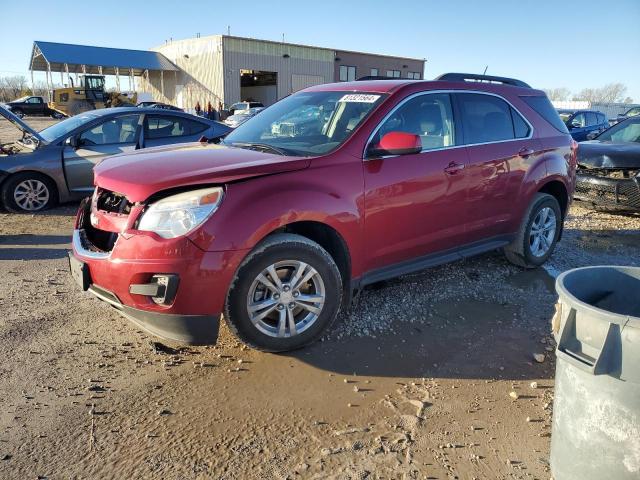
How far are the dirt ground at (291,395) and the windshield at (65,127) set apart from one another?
3666 mm

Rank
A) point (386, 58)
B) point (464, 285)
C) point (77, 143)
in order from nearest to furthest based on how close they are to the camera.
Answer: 1. point (464, 285)
2. point (77, 143)
3. point (386, 58)

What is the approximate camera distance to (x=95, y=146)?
7562mm

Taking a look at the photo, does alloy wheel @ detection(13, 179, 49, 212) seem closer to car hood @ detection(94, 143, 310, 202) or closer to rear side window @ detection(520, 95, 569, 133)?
car hood @ detection(94, 143, 310, 202)

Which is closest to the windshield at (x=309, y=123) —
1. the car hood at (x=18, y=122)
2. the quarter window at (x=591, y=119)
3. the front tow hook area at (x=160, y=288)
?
the front tow hook area at (x=160, y=288)

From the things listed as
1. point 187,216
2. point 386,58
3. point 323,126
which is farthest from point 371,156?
point 386,58

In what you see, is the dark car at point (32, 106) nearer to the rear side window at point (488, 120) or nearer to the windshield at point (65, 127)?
the windshield at point (65, 127)

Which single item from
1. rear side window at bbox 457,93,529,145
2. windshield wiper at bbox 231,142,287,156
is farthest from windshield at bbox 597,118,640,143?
windshield wiper at bbox 231,142,287,156

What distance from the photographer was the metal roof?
39188 millimetres

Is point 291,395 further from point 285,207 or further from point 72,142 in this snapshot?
point 72,142

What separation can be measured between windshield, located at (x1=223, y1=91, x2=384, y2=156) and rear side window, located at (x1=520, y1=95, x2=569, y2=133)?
209 centimetres

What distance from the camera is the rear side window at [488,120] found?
4.46 meters

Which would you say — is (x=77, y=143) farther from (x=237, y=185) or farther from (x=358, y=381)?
(x=358, y=381)

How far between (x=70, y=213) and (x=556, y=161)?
21.3 feet

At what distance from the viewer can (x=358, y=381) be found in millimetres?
3211
